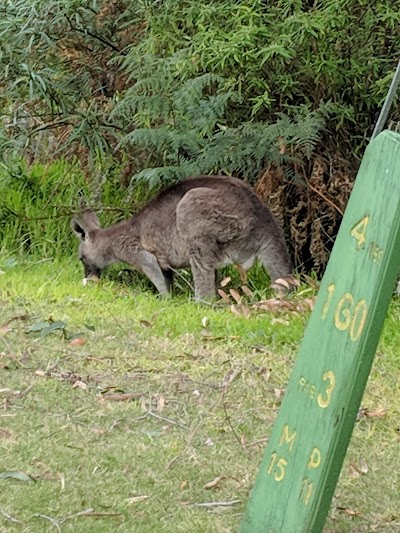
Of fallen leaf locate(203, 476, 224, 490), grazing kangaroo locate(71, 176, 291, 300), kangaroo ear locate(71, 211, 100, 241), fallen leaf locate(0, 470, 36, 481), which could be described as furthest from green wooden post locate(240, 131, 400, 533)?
kangaroo ear locate(71, 211, 100, 241)

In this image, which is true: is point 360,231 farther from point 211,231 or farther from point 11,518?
point 211,231

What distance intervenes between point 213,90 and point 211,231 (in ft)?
3.97

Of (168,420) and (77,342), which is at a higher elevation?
(168,420)

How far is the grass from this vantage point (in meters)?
4.33

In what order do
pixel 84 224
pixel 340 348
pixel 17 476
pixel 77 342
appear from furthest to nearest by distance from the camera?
pixel 84 224 < pixel 77 342 < pixel 17 476 < pixel 340 348

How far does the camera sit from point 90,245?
9.35 metres

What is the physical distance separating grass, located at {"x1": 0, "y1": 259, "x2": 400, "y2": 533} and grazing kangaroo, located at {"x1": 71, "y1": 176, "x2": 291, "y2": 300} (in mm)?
714

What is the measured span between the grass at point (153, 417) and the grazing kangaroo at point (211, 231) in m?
0.71

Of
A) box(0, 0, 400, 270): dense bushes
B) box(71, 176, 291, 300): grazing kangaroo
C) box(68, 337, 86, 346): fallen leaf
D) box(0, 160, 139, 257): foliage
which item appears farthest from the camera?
box(0, 160, 139, 257): foliage

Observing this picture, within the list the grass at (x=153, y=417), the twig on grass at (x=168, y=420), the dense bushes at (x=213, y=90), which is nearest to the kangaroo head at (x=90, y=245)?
the dense bushes at (x=213, y=90)

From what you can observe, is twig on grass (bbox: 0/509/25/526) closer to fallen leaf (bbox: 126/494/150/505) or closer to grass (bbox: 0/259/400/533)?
grass (bbox: 0/259/400/533)

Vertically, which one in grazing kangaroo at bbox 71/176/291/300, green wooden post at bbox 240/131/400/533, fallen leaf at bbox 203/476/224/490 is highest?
green wooden post at bbox 240/131/400/533

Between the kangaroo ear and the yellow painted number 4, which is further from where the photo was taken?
the kangaroo ear

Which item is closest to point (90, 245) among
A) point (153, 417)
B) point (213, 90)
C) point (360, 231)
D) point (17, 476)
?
point (213, 90)
